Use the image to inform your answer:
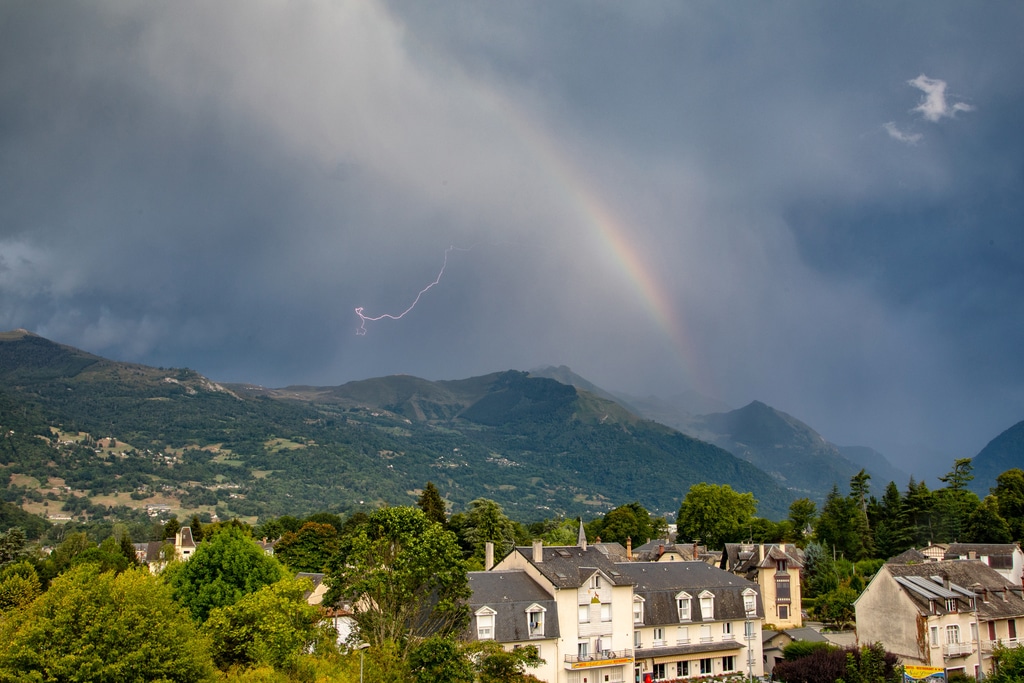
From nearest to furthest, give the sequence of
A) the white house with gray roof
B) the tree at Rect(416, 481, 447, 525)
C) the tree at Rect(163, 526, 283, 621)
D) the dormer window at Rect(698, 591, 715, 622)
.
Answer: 1. the white house with gray roof
2. the dormer window at Rect(698, 591, 715, 622)
3. the tree at Rect(163, 526, 283, 621)
4. the tree at Rect(416, 481, 447, 525)

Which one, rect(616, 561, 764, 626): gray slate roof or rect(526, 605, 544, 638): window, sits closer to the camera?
rect(526, 605, 544, 638): window

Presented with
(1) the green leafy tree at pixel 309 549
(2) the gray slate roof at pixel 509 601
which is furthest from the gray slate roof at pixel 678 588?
(1) the green leafy tree at pixel 309 549

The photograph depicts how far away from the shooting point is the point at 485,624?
4528cm

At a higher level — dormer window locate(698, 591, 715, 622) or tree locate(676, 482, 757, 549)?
tree locate(676, 482, 757, 549)

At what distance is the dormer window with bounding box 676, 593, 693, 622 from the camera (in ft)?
174

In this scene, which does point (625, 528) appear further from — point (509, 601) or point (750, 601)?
point (509, 601)

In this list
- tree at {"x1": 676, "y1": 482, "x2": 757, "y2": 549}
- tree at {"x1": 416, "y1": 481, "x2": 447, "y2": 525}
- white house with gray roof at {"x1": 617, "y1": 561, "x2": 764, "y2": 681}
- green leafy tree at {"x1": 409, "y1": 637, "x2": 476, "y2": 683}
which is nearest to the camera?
green leafy tree at {"x1": 409, "y1": 637, "x2": 476, "y2": 683}

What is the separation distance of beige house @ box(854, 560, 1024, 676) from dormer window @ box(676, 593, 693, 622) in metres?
11.1

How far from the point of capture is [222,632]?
38062 millimetres

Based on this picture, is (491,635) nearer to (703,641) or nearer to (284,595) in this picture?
(284,595)

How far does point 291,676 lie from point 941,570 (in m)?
41.7

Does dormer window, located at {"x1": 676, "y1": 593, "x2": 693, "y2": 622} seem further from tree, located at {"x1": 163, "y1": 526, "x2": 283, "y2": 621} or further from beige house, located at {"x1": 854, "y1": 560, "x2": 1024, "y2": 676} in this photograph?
tree, located at {"x1": 163, "y1": 526, "x2": 283, "y2": 621}

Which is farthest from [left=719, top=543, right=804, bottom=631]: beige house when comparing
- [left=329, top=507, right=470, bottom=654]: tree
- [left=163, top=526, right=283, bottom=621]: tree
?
[left=163, top=526, right=283, bottom=621]: tree

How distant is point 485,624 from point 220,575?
21.8 meters
